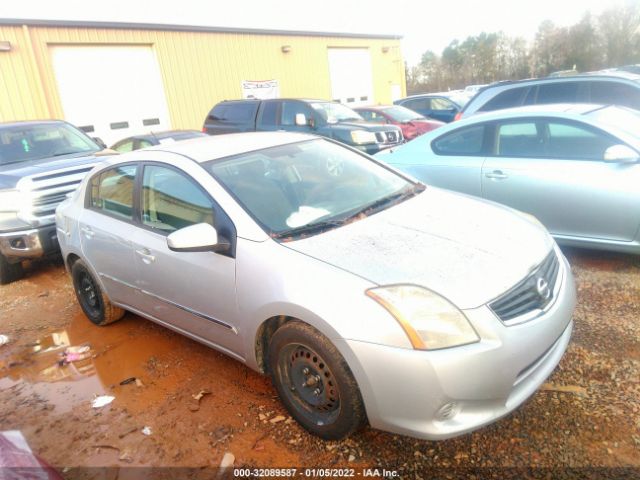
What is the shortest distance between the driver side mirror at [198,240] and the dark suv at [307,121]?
6901 millimetres

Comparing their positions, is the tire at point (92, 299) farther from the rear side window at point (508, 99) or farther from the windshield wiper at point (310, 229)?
the rear side window at point (508, 99)

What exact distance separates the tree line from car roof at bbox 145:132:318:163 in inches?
1323

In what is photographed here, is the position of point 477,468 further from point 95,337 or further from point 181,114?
point 181,114

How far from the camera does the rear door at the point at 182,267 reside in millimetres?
2871

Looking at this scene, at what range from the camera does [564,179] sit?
4.31 m

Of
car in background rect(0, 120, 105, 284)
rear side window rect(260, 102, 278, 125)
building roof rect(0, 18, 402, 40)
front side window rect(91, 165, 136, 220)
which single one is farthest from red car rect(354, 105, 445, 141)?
front side window rect(91, 165, 136, 220)

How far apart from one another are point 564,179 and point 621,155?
0.47 meters

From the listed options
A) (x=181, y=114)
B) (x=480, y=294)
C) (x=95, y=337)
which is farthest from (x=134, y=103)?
(x=480, y=294)

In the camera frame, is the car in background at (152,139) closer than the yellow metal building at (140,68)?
Yes

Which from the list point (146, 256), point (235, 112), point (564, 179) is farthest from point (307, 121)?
point (146, 256)

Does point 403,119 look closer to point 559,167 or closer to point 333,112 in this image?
point 333,112

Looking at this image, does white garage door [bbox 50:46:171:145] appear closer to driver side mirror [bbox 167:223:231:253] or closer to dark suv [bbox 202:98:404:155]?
dark suv [bbox 202:98:404:155]

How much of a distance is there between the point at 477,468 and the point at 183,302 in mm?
1980

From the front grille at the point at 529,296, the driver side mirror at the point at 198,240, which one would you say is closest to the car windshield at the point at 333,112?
the driver side mirror at the point at 198,240
